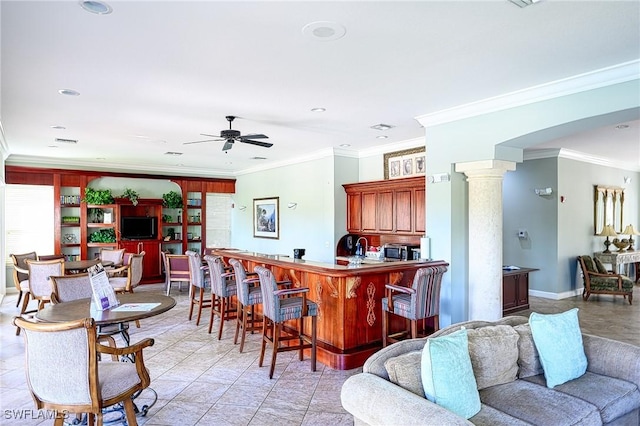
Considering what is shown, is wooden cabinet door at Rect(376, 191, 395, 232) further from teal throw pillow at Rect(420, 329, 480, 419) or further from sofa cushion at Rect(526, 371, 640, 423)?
teal throw pillow at Rect(420, 329, 480, 419)

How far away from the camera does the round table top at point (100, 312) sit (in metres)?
2.88

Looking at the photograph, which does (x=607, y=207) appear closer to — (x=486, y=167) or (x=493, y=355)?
(x=486, y=167)

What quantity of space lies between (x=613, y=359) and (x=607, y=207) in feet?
25.8

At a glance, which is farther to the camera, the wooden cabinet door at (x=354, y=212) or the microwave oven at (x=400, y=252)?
the wooden cabinet door at (x=354, y=212)

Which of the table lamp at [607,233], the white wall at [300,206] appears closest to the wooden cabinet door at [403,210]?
the white wall at [300,206]

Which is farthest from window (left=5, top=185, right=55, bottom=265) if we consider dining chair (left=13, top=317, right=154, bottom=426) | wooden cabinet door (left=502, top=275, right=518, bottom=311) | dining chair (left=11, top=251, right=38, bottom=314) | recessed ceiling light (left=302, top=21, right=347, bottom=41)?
wooden cabinet door (left=502, top=275, right=518, bottom=311)

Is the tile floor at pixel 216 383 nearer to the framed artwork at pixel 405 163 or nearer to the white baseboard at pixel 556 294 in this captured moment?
the white baseboard at pixel 556 294

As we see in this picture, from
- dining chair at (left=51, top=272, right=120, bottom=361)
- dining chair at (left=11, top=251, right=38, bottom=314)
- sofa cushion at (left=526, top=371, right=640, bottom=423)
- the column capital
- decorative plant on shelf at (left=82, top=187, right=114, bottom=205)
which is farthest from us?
decorative plant on shelf at (left=82, top=187, right=114, bottom=205)

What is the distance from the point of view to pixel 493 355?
259cm

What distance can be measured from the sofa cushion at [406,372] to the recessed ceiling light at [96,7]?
108 inches

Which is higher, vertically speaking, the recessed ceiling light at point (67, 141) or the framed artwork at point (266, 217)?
the recessed ceiling light at point (67, 141)

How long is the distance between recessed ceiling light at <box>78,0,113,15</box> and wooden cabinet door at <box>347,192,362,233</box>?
219 inches

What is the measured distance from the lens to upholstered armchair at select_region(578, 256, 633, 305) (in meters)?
7.54

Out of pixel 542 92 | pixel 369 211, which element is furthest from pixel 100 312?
pixel 369 211
